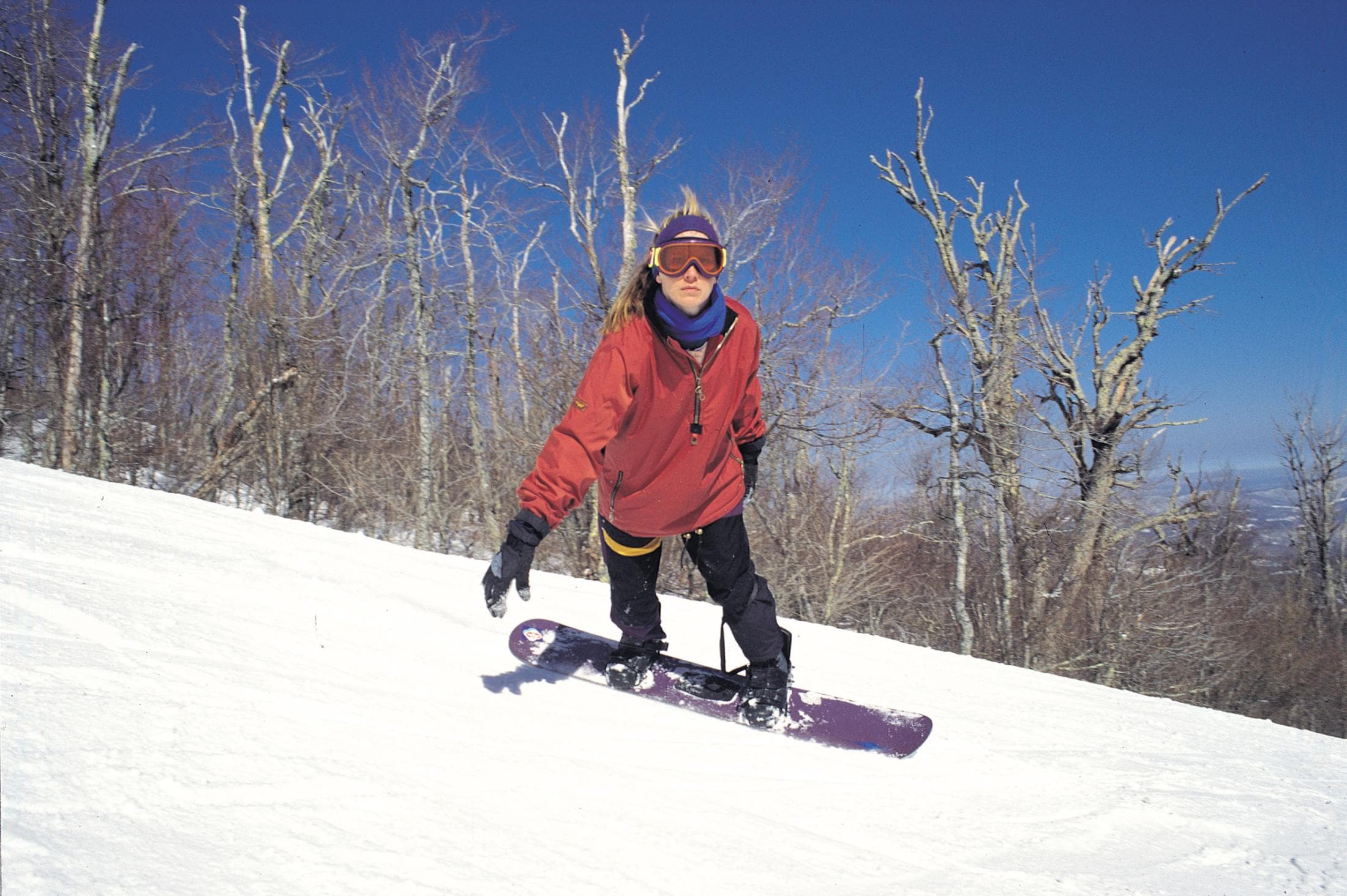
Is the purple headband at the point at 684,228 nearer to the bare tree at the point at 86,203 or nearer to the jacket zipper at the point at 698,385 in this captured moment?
the jacket zipper at the point at 698,385

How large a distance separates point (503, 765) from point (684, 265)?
4.70 ft

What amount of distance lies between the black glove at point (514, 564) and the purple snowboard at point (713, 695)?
2.61 feet

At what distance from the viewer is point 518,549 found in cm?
196

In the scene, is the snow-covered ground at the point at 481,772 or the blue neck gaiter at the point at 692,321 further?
the blue neck gaiter at the point at 692,321

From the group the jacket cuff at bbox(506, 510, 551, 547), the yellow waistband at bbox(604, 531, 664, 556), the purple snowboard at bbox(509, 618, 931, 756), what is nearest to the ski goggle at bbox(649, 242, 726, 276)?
the jacket cuff at bbox(506, 510, 551, 547)

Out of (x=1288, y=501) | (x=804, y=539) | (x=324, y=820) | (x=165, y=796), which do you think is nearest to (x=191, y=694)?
(x=165, y=796)

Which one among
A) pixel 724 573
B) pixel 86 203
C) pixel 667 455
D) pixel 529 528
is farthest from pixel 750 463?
pixel 86 203

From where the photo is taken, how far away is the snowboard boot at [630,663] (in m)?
2.59

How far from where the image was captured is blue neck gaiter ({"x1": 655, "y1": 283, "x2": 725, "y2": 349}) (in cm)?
220

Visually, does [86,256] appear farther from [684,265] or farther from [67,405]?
[684,265]

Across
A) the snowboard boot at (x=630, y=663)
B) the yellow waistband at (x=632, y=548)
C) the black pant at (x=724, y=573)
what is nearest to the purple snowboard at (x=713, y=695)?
the snowboard boot at (x=630, y=663)

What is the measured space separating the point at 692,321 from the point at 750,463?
2.80ft

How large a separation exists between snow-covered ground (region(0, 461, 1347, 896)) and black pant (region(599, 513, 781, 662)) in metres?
0.32

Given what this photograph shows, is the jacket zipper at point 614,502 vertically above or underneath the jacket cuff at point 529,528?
above
